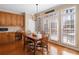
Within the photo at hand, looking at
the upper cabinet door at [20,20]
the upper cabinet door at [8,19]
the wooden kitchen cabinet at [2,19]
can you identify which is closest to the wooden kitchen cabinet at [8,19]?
the upper cabinet door at [8,19]

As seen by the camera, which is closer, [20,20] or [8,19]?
[8,19]

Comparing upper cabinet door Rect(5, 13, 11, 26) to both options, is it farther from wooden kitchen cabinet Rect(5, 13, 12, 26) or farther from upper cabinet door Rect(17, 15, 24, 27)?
upper cabinet door Rect(17, 15, 24, 27)

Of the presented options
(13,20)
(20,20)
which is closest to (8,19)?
(13,20)

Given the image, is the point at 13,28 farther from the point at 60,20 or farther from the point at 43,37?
the point at 43,37

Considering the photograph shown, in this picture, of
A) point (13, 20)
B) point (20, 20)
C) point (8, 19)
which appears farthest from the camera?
point (20, 20)

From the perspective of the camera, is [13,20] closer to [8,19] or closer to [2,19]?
[8,19]

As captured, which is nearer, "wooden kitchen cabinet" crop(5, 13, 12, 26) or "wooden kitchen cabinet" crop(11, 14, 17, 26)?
"wooden kitchen cabinet" crop(5, 13, 12, 26)

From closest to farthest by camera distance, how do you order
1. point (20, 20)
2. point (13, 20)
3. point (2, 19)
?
point (2, 19)
point (13, 20)
point (20, 20)

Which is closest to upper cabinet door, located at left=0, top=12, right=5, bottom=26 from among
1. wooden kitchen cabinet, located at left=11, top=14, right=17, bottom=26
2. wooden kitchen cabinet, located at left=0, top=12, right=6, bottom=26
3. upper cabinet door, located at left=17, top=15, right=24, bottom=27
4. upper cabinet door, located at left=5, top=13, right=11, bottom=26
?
wooden kitchen cabinet, located at left=0, top=12, right=6, bottom=26

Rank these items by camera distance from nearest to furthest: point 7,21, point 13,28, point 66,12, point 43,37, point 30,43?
1. point 43,37
2. point 30,43
3. point 66,12
4. point 7,21
5. point 13,28

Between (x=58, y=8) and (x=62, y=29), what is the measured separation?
3.98 feet
